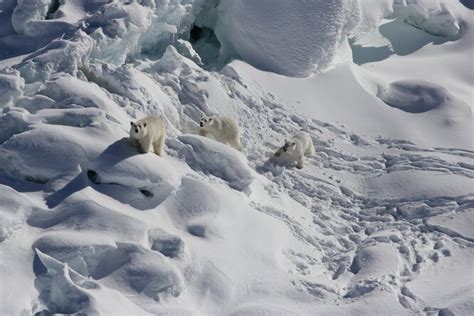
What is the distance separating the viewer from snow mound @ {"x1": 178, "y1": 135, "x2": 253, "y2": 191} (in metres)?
9.60

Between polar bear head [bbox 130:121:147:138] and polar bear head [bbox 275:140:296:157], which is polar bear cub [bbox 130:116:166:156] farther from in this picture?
polar bear head [bbox 275:140:296:157]

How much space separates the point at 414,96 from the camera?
12.9 m

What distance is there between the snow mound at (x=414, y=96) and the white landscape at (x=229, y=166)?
35 millimetres

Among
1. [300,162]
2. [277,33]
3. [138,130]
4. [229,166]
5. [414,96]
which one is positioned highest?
[138,130]

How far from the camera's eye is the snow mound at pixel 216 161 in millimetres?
9602

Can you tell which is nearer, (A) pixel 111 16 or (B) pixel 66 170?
(B) pixel 66 170

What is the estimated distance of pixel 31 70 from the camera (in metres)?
9.93

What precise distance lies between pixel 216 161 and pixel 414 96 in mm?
4576

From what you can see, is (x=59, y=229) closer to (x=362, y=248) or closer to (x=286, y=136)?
(x=362, y=248)

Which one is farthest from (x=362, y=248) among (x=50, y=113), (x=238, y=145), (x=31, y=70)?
(x=31, y=70)

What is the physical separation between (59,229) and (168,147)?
2.26 m

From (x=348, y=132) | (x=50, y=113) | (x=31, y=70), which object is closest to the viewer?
(x=50, y=113)

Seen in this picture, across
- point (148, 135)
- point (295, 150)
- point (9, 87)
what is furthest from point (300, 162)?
point (9, 87)

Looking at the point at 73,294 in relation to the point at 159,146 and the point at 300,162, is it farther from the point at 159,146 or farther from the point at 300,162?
the point at 300,162
